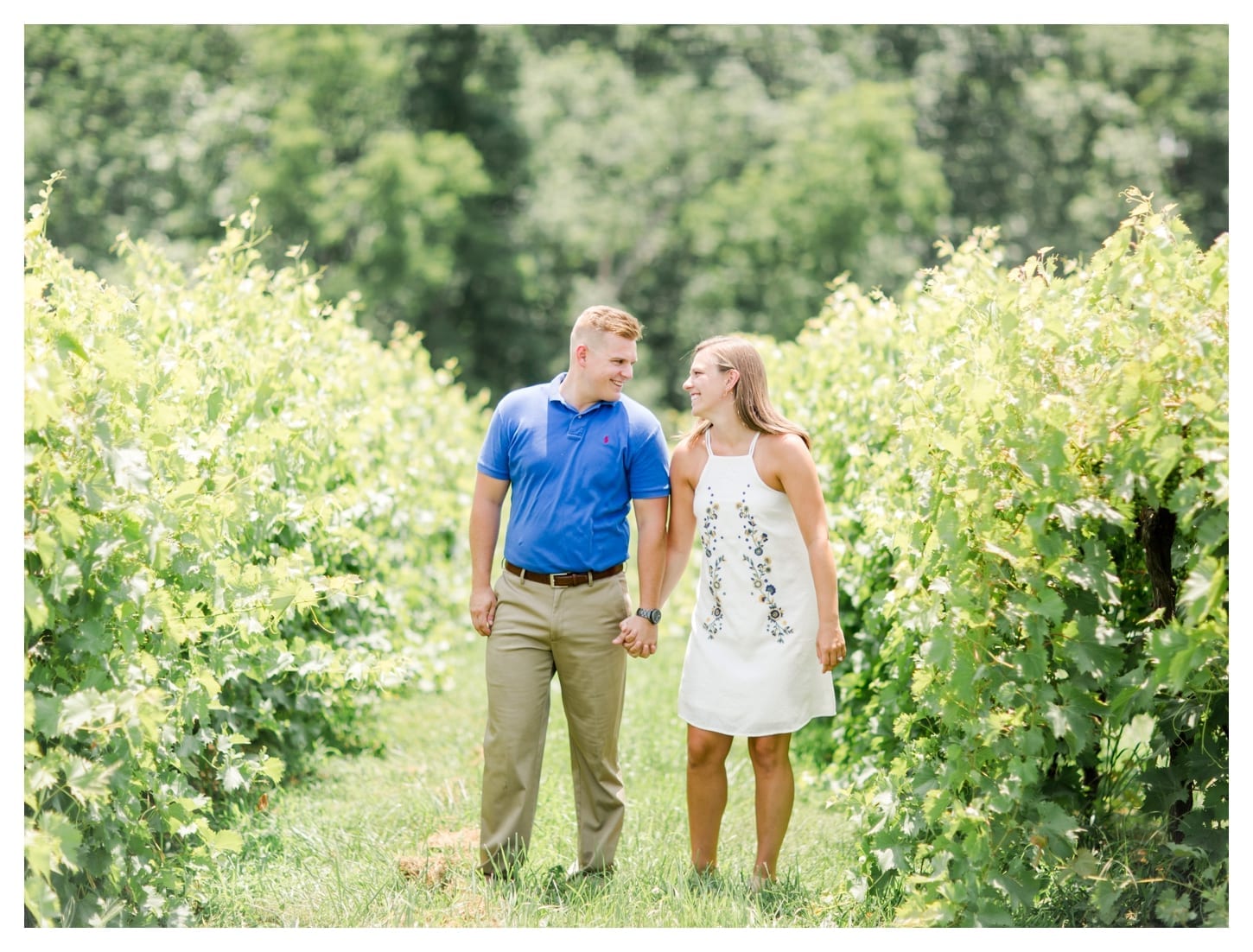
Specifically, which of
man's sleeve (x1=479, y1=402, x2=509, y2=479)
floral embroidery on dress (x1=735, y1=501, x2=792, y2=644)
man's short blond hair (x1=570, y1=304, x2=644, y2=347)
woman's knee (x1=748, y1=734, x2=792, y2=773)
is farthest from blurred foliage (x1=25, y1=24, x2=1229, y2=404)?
woman's knee (x1=748, y1=734, x2=792, y2=773)

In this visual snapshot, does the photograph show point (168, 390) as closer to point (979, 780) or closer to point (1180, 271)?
point (979, 780)

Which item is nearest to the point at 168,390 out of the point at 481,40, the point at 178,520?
the point at 178,520

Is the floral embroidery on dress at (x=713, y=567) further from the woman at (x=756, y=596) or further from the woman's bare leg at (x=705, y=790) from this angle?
the woman's bare leg at (x=705, y=790)

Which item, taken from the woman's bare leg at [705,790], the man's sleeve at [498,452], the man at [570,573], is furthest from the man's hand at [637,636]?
the man's sleeve at [498,452]

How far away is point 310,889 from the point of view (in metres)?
4.32

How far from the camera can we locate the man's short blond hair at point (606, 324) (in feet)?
14.2

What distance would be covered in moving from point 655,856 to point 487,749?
0.79m

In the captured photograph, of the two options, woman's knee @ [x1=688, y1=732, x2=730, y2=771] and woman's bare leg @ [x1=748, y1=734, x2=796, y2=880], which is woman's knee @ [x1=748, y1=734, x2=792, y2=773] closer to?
woman's bare leg @ [x1=748, y1=734, x2=796, y2=880]

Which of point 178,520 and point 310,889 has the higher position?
point 178,520

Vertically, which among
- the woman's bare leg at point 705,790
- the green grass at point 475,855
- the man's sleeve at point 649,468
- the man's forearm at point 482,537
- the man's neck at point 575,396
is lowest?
the green grass at point 475,855

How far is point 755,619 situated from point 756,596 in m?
0.08

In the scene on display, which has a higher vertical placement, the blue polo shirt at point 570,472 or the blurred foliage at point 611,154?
the blurred foliage at point 611,154

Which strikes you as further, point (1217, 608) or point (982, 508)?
point (982, 508)

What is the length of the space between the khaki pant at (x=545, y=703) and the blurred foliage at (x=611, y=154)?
22464 mm
